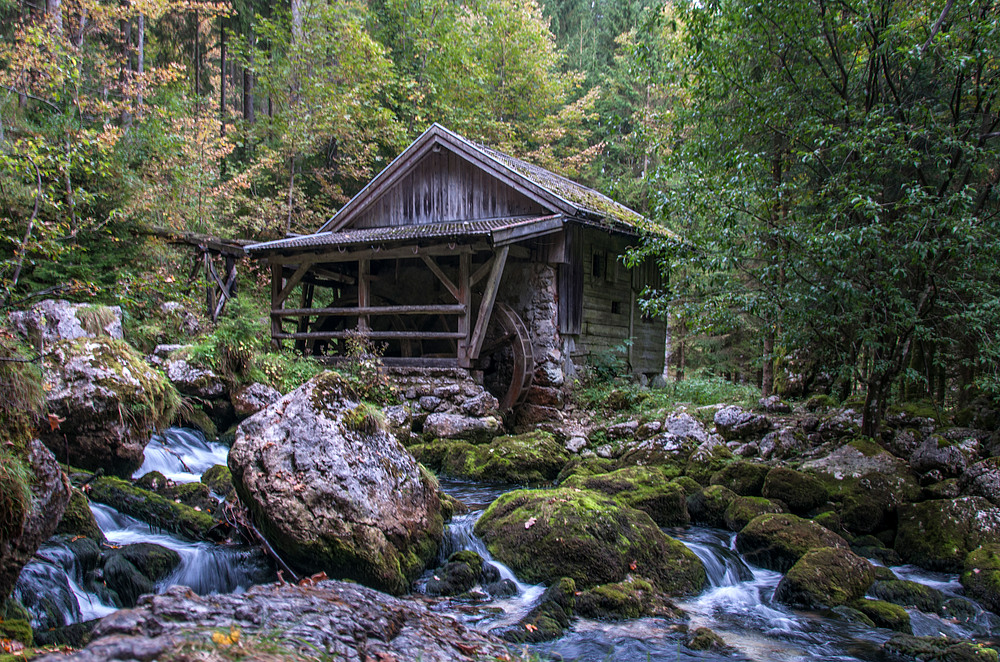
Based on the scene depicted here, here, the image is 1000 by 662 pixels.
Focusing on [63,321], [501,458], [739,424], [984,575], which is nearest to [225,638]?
[984,575]

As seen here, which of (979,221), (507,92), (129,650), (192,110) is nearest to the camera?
(129,650)

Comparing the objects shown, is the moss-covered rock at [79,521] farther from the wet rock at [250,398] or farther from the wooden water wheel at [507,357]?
the wooden water wheel at [507,357]

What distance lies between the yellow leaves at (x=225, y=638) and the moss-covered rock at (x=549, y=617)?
2097 mm

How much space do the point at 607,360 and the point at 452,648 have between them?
10.9m

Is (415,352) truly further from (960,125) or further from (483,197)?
(960,125)

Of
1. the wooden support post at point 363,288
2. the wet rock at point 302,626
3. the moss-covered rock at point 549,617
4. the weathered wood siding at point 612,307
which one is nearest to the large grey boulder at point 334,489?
the wet rock at point 302,626

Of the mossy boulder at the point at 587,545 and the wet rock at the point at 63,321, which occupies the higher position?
the wet rock at the point at 63,321

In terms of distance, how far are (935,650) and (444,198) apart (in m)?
11.8

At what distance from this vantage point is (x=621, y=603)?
474 cm

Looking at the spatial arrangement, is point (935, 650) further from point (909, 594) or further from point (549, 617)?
point (549, 617)

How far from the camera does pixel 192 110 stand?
18469mm

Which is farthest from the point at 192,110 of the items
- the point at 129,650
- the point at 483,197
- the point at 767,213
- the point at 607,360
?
the point at 129,650

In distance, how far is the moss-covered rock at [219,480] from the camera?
20.9ft

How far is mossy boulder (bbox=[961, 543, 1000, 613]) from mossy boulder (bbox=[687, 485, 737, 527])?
7.28 feet
